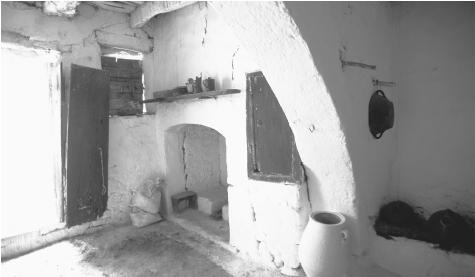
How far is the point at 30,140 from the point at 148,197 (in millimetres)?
1562

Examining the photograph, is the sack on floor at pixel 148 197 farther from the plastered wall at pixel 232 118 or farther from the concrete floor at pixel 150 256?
the plastered wall at pixel 232 118

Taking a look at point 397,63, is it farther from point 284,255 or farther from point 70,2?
point 70,2

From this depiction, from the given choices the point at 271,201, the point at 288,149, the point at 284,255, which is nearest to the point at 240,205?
the point at 271,201

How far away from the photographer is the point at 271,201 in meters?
2.68

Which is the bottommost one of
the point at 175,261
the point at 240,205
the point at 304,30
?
the point at 175,261

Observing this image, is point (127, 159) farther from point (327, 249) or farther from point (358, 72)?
point (358, 72)

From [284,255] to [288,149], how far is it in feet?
3.34

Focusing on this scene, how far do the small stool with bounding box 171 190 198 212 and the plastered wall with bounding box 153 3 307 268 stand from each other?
1041 millimetres

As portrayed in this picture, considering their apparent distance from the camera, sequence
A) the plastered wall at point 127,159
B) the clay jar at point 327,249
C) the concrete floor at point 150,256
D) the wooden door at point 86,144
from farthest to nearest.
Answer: the plastered wall at point 127,159 → the wooden door at point 86,144 → the concrete floor at point 150,256 → the clay jar at point 327,249

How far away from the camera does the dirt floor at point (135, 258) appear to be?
2.77 metres

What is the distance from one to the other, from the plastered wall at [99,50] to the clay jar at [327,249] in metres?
2.79

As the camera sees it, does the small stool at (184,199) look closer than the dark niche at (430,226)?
No

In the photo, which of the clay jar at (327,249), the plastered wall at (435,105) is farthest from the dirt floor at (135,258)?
the plastered wall at (435,105)

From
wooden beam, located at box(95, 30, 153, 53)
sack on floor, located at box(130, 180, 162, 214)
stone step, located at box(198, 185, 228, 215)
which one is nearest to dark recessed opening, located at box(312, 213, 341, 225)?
stone step, located at box(198, 185, 228, 215)
